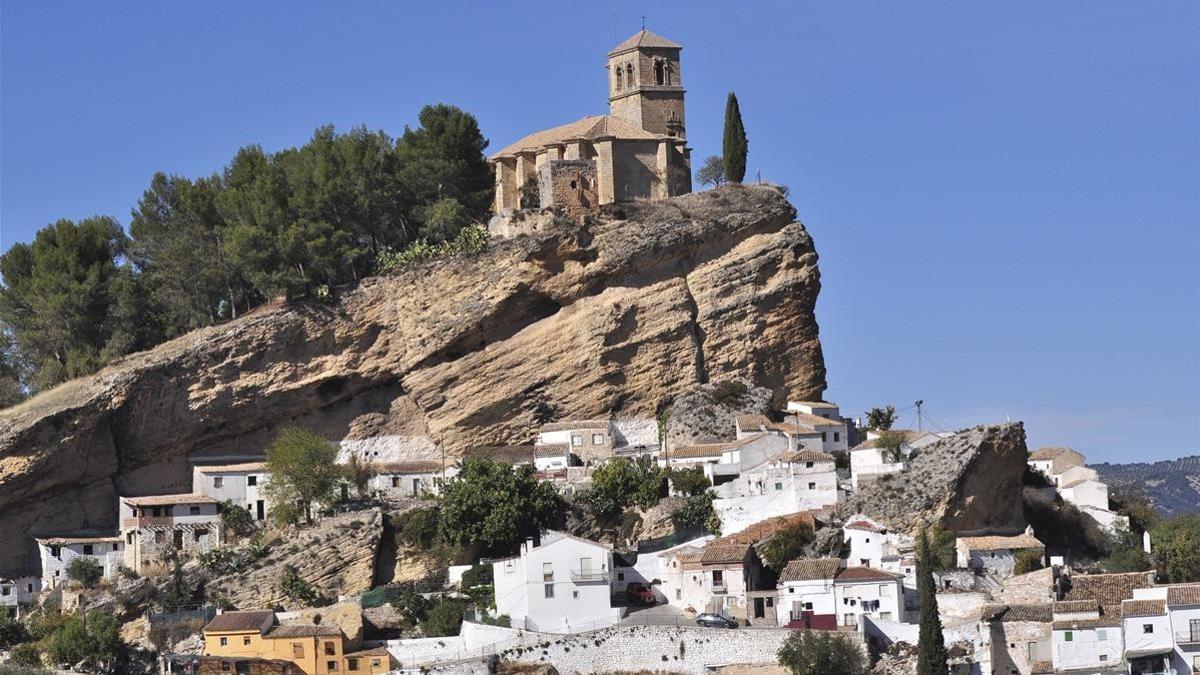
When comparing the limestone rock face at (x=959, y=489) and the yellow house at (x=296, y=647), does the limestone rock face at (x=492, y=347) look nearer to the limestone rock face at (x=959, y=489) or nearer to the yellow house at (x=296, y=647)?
the limestone rock face at (x=959, y=489)

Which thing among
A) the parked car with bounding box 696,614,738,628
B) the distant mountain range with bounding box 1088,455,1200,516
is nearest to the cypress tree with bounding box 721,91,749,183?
the parked car with bounding box 696,614,738,628

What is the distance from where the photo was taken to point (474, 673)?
5522cm

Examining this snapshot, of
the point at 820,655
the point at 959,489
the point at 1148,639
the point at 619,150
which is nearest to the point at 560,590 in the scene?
the point at 820,655

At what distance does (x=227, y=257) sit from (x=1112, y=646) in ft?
99.2

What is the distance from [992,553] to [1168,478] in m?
113

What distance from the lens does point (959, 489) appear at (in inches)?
2317

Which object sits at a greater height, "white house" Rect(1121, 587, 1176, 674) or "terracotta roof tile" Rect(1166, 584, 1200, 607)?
"terracotta roof tile" Rect(1166, 584, 1200, 607)

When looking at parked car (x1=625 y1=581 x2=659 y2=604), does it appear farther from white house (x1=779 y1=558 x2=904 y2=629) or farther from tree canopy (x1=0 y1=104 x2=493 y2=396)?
tree canopy (x1=0 y1=104 x2=493 y2=396)

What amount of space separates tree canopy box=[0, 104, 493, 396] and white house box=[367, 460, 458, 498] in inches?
255

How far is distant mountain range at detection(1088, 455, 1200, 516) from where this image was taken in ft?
487

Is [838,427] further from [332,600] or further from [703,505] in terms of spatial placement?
[332,600]

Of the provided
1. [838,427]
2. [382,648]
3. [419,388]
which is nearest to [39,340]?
[419,388]

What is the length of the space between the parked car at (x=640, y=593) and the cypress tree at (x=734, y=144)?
1758cm

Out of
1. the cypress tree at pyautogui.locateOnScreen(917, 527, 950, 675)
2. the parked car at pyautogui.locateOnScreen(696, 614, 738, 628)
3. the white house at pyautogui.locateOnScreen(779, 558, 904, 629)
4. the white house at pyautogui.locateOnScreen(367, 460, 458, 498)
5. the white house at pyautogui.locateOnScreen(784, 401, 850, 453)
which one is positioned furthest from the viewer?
the white house at pyautogui.locateOnScreen(784, 401, 850, 453)
